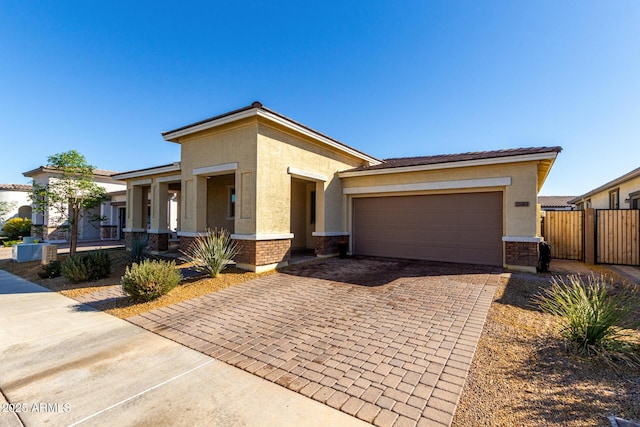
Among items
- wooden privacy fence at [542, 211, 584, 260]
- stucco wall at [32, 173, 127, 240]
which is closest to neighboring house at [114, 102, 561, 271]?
wooden privacy fence at [542, 211, 584, 260]

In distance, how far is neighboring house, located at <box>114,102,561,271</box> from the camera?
29.5 feet

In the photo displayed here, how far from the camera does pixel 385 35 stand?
437 inches

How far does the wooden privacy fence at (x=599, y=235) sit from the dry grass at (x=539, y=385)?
27.2 feet

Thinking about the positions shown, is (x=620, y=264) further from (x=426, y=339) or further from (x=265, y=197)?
(x=265, y=197)

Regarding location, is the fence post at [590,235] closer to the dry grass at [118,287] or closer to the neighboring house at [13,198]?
the dry grass at [118,287]

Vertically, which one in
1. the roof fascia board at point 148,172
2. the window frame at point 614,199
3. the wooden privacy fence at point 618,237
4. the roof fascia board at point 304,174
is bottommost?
the wooden privacy fence at point 618,237

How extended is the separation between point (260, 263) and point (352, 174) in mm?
5466

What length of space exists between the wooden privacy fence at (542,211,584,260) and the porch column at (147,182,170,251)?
17.2 m

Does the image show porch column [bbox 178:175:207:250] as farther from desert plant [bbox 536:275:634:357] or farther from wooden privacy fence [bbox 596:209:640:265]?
wooden privacy fence [bbox 596:209:640:265]

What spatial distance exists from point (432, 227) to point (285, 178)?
228 inches

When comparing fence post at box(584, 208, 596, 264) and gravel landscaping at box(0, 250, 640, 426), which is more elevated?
fence post at box(584, 208, 596, 264)

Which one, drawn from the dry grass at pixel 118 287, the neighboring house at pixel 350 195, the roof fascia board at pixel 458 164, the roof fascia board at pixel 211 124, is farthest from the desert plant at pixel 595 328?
the roof fascia board at pixel 211 124

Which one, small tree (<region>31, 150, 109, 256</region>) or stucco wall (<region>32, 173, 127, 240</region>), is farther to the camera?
stucco wall (<region>32, 173, 127, 240</region>)

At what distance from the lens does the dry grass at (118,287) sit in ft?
20.7
